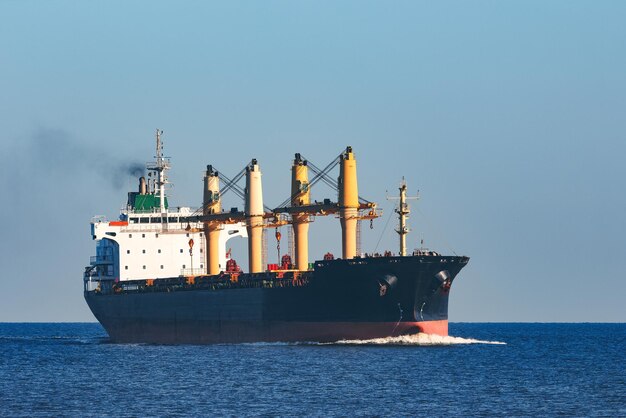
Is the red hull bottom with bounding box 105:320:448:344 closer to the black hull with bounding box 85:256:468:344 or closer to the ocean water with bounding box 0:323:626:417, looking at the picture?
the black hull with bounding box 85:256:468:344

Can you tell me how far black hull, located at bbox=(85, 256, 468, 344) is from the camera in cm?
6531

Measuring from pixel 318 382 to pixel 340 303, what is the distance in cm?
1803

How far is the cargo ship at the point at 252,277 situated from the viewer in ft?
216

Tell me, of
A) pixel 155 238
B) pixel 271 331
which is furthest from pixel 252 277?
pixel 155 238

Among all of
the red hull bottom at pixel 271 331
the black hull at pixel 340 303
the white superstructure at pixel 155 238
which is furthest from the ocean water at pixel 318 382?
the white superstructure at pixel 155 238

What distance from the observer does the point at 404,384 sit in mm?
48312

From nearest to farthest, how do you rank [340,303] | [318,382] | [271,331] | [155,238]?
[318,382] < [340,303] < [271,331] < [155,238]

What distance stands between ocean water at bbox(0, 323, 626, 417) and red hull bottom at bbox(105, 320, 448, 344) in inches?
25.2

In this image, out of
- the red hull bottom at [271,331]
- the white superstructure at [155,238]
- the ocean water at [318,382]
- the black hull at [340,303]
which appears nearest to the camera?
the ocean water at [318,382]

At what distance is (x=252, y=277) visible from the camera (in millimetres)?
74250

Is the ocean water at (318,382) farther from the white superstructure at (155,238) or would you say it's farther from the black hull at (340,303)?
the white superstructure at (155,238)

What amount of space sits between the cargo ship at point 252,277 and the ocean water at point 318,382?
1.71 meters

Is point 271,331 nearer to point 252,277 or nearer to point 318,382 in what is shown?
point 252,277

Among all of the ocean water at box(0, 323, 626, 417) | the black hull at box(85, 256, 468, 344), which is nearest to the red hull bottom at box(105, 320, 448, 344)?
the black hull at box(85, 256, 468, 344)
